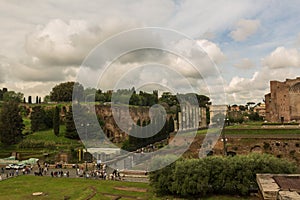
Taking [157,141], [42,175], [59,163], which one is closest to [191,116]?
[157,141]

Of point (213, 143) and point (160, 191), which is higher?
point (213, 143)

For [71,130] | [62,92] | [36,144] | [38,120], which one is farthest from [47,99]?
[36,144]

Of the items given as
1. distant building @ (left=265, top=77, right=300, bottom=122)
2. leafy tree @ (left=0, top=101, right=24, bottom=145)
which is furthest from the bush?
distant building @ (left=265, top=77, right=300, bottom=122)

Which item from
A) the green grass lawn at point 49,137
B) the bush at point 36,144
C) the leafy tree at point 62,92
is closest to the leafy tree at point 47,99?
the leafy tree at point 62,92

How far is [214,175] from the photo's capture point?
71.9ft

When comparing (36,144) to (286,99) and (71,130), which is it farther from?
(286,99)

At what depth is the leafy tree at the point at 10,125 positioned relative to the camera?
164ft

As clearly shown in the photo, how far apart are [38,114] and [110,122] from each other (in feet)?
52.1

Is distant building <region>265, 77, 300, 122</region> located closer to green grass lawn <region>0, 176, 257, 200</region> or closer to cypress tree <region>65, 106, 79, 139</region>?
cypress tree <region>65, 106, 79, 139</region>

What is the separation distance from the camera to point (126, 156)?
37312 millimetres

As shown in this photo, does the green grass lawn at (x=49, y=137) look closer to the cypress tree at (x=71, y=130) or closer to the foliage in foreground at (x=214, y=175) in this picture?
the cypress tree at (x=71, y=130)

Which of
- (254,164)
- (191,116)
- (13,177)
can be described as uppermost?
(191,116)

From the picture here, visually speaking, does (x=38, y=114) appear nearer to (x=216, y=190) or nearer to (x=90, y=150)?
(x=90, y=150)

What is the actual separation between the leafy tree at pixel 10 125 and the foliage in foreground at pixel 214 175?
36730mm
